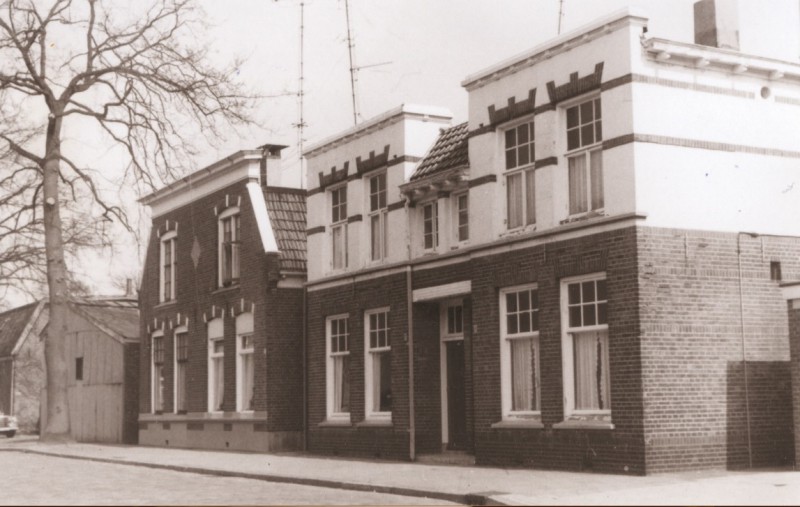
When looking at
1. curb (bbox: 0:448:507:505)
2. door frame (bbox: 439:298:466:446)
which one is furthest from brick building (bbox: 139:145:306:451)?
door frame (bbox: 439:298:466:446)

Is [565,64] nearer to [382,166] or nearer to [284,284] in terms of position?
[382,166]

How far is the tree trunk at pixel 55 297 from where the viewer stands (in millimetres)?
33875

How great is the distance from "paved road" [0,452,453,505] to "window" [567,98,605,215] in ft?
19.8

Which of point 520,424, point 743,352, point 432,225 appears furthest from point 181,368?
point 743,352

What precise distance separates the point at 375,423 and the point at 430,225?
4.53 meters

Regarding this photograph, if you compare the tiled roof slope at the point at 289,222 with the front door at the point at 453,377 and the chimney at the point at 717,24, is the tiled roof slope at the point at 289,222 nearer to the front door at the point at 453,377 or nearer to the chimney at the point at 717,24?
the front door at the point at 453,377

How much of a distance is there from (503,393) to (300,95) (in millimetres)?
12541

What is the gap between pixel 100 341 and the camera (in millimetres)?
39656

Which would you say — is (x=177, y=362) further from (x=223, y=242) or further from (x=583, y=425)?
(x=583, y=425)

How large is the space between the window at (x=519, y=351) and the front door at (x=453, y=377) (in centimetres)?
284

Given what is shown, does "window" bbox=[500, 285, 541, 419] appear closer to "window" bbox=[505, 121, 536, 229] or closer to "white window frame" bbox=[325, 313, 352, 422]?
"window" bbox=[505, 121, 536, 229]

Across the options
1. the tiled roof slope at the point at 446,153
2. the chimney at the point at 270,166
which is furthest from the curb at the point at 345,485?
the chimney at the point at 270,166

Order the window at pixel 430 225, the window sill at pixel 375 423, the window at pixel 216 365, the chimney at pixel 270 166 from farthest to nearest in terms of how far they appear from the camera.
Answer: the window at pixel 216 365
the chimney at pixel 270 166
the window sill at pixel 375 423
the window at pixel 430 225

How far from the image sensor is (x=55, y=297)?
112 feet
